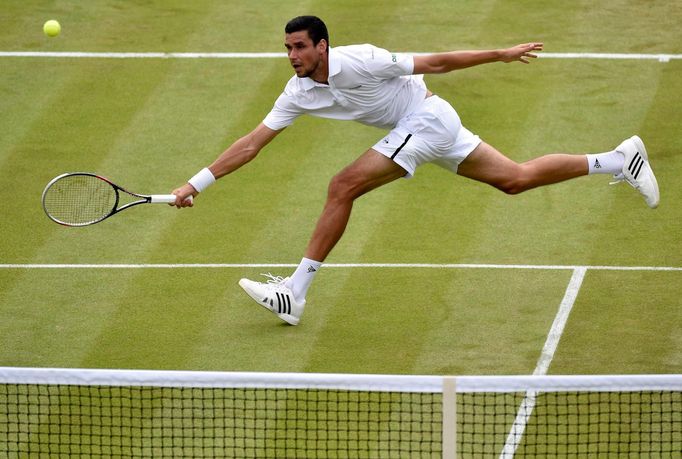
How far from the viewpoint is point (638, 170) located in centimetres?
1132

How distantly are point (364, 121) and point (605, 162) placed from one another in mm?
1980

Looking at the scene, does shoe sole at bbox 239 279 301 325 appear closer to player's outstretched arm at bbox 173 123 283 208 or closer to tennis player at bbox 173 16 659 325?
tennis player at bbox 173 16 659 325

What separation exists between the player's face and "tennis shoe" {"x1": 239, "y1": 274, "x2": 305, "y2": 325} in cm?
165

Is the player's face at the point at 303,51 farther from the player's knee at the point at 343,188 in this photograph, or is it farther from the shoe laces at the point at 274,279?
the shoe laces at the point at 274,279

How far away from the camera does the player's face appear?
400 inches

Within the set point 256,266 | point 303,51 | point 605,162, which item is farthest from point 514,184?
point 256,266

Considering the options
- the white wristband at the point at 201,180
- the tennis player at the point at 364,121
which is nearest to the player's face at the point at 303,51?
the tennis player at the point at 364,121

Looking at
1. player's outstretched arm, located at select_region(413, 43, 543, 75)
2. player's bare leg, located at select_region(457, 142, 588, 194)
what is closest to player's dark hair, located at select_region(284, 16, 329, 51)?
player's outstretched arm, located at select_region(413, 43, 543, 75)

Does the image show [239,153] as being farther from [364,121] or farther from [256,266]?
[256,266]

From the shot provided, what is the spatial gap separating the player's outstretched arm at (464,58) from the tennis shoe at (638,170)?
4.66 feet

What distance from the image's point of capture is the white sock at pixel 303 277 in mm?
10609

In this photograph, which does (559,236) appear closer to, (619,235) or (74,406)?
(619,235)

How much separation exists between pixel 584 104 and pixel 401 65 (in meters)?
4.89

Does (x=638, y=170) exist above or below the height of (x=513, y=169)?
below
